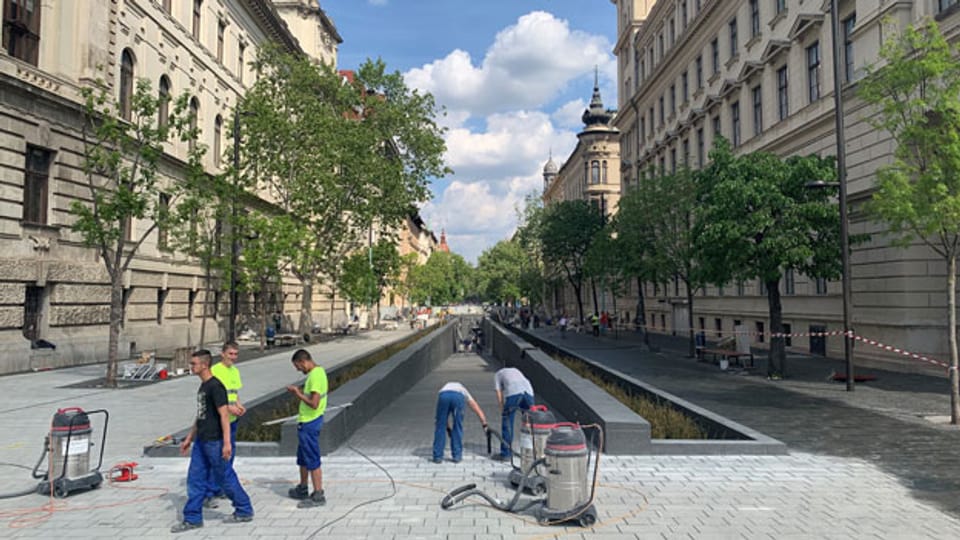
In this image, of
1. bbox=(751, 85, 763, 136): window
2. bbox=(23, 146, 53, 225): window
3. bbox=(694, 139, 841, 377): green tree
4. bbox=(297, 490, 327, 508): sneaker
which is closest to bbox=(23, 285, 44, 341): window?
bbox=(23, 146, 53, 225): window

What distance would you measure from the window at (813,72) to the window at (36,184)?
26.5m

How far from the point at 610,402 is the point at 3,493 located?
7919 millimetres

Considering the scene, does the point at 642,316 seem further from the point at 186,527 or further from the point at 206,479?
the point at 186,527

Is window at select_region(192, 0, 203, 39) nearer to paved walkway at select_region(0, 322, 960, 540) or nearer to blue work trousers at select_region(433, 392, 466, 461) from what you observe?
paved walkway at select_region(0, 322, 960, 540)

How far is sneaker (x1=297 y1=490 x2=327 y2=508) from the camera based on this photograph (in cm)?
640

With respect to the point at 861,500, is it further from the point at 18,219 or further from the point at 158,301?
the point at 158,301

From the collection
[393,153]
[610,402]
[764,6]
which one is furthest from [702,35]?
[610,402]

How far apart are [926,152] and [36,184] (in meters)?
23.4

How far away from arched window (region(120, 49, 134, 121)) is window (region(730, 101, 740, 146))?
26.5 metres

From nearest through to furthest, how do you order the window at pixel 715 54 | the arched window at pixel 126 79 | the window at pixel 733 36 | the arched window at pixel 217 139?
the arched window at pixel 126 79, the window at pixel 733 36, the window at pixel 715 54, the arched window at pixel 217 139

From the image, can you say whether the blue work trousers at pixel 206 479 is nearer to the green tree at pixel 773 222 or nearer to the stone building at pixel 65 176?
the green tree at pixel 773 222

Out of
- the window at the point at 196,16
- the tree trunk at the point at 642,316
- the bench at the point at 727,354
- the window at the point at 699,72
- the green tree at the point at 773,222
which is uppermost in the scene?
the window at the point at 196,16

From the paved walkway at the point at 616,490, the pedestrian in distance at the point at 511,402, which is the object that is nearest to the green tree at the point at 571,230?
the paved walkway at the point at 616,490

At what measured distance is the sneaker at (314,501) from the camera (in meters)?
6.40
